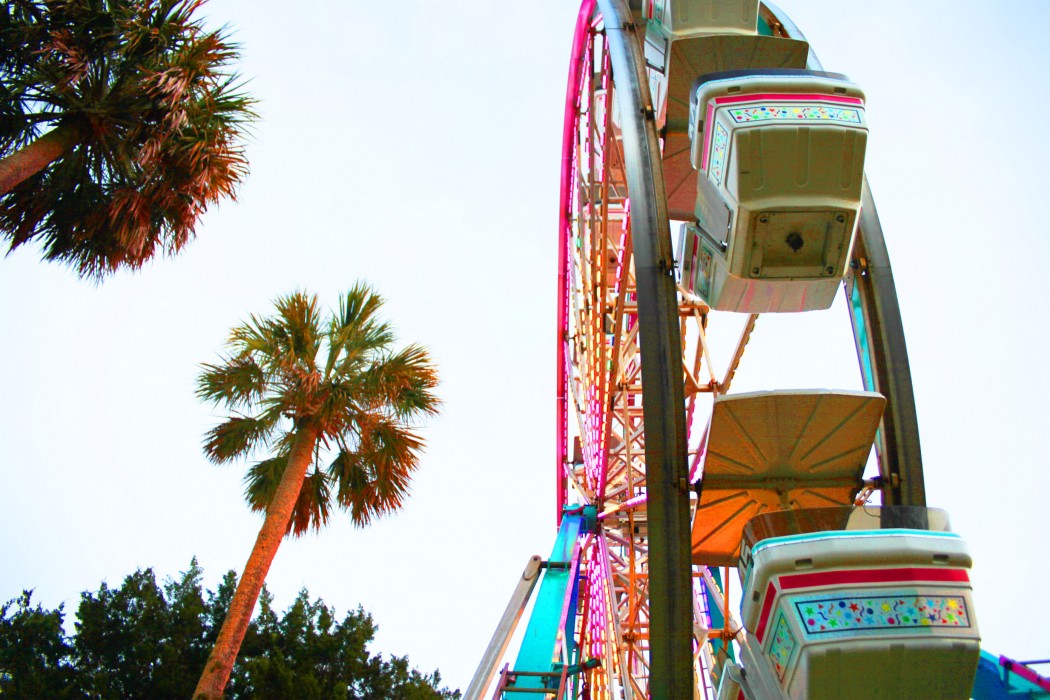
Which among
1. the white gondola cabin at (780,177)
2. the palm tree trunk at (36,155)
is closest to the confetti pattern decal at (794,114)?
the white gondola cabin at (780,177)

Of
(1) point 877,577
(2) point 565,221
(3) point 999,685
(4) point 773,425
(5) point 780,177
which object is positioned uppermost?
(2) point 565,221

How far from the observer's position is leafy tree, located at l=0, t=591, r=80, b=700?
47.2 ft

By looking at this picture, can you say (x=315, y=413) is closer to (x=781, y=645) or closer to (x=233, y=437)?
(x=233, y=437)

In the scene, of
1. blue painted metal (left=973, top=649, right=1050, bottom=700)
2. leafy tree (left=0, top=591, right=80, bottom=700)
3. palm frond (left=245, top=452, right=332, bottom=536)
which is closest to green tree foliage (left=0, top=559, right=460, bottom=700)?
leafy tree (left=0, top=591, right=80, bottom=700)

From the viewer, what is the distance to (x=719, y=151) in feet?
14.3

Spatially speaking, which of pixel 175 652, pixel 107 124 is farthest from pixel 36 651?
pixel 107 124

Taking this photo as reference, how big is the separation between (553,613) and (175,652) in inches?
380

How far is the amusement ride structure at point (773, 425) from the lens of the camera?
331cm

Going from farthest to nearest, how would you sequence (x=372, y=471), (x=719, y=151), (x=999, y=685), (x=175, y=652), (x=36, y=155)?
(x=175, y=652) → (x=372, y=471) → (x=36, y=155) → (x=719, y=151) → (x=999, y=685)

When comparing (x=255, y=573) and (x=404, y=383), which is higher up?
(x=404, y=383)

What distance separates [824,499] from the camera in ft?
15.9

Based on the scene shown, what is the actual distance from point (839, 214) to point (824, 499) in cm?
164

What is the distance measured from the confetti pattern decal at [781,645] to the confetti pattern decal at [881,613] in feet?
0.30

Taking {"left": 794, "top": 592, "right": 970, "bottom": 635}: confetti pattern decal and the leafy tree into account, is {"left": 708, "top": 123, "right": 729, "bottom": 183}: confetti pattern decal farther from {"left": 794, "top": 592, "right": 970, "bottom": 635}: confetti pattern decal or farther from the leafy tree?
the leafy tree
